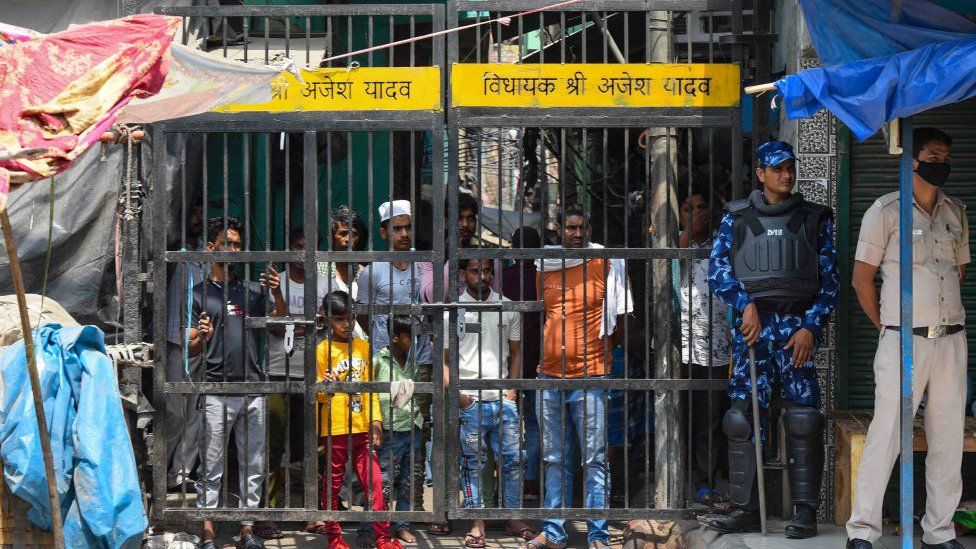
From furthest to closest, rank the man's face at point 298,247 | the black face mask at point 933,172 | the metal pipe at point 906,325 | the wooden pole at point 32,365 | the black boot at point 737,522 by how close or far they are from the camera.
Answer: the man's face at point 298,247 < the black boot at point 737,522 < the black face mask at point 933,172 < the metal pipe at point 906,325 < the wooden pole at point 32,365

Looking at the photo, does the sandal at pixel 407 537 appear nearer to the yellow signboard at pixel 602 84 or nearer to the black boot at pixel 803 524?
the black boot at pixel 803 524

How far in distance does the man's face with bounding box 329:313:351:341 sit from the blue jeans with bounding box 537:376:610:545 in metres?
1.21

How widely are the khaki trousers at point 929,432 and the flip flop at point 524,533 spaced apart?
1.99 m

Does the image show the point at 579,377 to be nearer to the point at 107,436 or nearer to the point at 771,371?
the point at 771,371

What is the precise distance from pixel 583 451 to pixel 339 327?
158cm

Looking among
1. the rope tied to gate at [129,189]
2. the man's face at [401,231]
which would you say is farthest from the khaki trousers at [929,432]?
the rope tied to gate at [129,189]

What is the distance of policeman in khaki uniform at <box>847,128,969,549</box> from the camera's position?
6.26 metres

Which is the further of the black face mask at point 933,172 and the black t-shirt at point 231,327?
the black t-shirt at point 231,327

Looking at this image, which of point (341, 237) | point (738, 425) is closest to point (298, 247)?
point (341, 237)

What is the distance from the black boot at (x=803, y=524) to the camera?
6715mm

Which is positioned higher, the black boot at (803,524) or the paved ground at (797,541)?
the black boot at (803,524)

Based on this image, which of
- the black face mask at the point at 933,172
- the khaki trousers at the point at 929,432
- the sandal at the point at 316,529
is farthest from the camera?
the sandal at the point at 316,529

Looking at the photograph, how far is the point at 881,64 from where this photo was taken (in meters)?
5.77

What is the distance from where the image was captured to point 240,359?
24.8 feet
